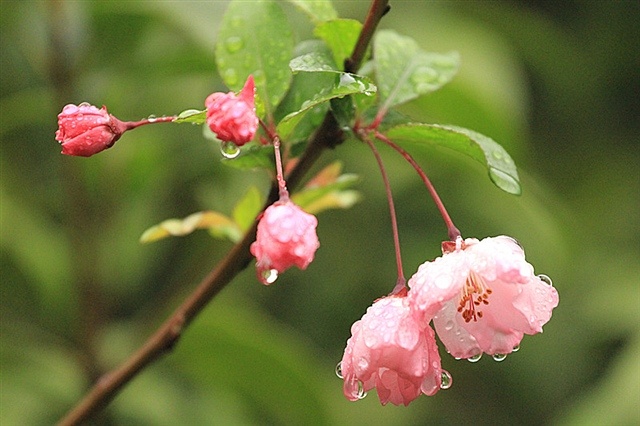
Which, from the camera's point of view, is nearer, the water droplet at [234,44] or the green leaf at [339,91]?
the green leaf at [339,91]

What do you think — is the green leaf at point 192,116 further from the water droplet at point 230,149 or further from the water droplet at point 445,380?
the water droplet at point 445,380

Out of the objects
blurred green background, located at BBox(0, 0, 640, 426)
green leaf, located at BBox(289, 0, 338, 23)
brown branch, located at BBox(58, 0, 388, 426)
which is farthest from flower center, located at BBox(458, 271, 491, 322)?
blurred green background, located at BBox(0, 0, 640, 426)

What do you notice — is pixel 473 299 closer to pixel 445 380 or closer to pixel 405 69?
pixel 445 380

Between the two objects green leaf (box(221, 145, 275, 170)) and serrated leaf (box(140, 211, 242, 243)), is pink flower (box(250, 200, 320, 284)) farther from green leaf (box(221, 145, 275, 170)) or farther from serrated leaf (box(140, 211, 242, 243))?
serrated leaf (box(140, 211, 242, 243))

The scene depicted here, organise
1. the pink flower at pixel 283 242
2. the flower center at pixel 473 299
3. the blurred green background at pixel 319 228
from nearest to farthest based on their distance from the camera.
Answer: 1. the pink flower at pixel 283 242
2. the flower center at pixel 473 299
3. the blurred green background at pixel 319 228

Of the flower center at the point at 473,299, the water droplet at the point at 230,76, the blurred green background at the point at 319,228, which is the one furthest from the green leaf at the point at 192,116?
the blurred green background at the point at 319,228

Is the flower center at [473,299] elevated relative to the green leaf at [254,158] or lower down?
lower down
